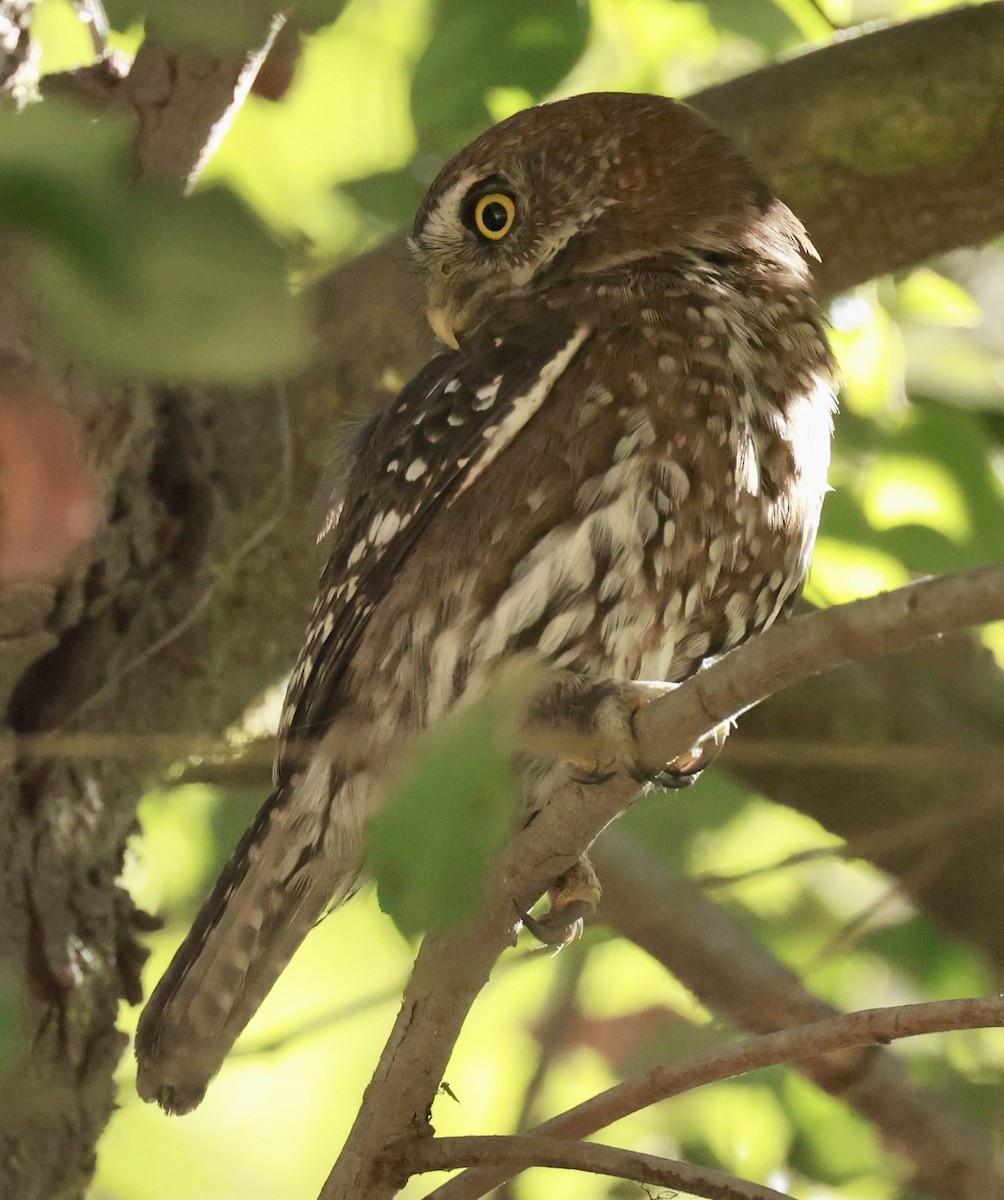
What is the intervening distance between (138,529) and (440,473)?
707mm

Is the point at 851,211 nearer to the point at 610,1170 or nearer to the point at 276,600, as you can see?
the point at 276,600

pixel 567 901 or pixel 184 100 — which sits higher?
pixel 184 100

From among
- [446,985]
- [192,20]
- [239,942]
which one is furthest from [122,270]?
[239,942]

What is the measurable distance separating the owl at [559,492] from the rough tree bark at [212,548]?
25 centimetres

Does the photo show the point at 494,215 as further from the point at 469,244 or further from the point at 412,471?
the point at 412,471

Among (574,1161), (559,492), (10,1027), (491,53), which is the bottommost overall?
(10,1027)

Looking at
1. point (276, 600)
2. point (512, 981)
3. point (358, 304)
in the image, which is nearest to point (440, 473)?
point (358, 304)

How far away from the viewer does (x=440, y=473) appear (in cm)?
237

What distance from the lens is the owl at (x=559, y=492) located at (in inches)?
88.1

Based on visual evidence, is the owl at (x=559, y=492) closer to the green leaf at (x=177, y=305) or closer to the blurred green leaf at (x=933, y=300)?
the blurred green leaf at (x=933, y=300)

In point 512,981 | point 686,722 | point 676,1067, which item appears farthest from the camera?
point 512,981

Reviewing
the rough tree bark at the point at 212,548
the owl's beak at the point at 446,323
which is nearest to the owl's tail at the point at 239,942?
the rough tree bark at the point at 212,548

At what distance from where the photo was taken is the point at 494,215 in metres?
2.73

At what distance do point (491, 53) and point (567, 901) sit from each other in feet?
3.97
